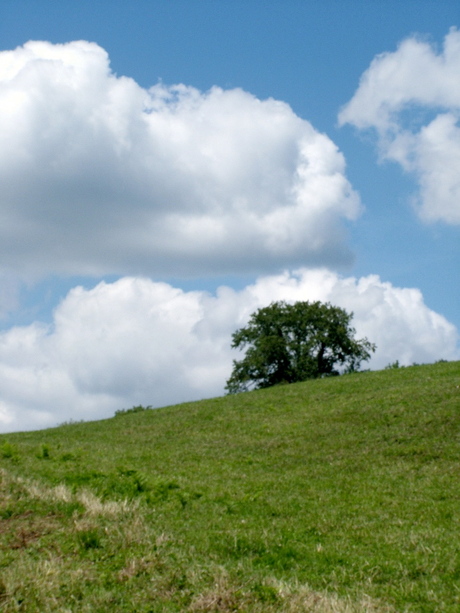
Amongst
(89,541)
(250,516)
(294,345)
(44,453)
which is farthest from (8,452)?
(294,345)

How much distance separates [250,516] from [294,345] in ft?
182

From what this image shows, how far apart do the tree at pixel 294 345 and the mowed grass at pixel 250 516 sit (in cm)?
3723

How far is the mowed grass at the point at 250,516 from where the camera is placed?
9.41 m

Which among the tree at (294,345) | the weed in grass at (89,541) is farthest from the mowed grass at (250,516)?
the tree at (294,345)

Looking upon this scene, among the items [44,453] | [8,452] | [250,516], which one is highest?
[8,452]

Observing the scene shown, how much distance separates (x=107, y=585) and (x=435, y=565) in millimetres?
5411

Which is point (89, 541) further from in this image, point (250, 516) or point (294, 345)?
point (294, 345)

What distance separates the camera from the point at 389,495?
55.2 ft

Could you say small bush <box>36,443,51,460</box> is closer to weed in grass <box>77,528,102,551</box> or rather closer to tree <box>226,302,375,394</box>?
weed in grass <box>77,528,102,551</box>

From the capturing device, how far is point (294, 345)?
69.9 meters

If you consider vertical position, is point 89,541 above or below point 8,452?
below

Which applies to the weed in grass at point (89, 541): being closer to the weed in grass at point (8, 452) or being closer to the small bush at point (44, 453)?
the small bush at point (44, 453)

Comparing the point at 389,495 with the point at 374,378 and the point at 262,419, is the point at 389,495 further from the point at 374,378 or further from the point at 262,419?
the point at 374,378

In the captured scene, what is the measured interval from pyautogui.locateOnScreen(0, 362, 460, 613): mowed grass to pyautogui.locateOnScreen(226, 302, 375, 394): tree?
37228 millimetres
